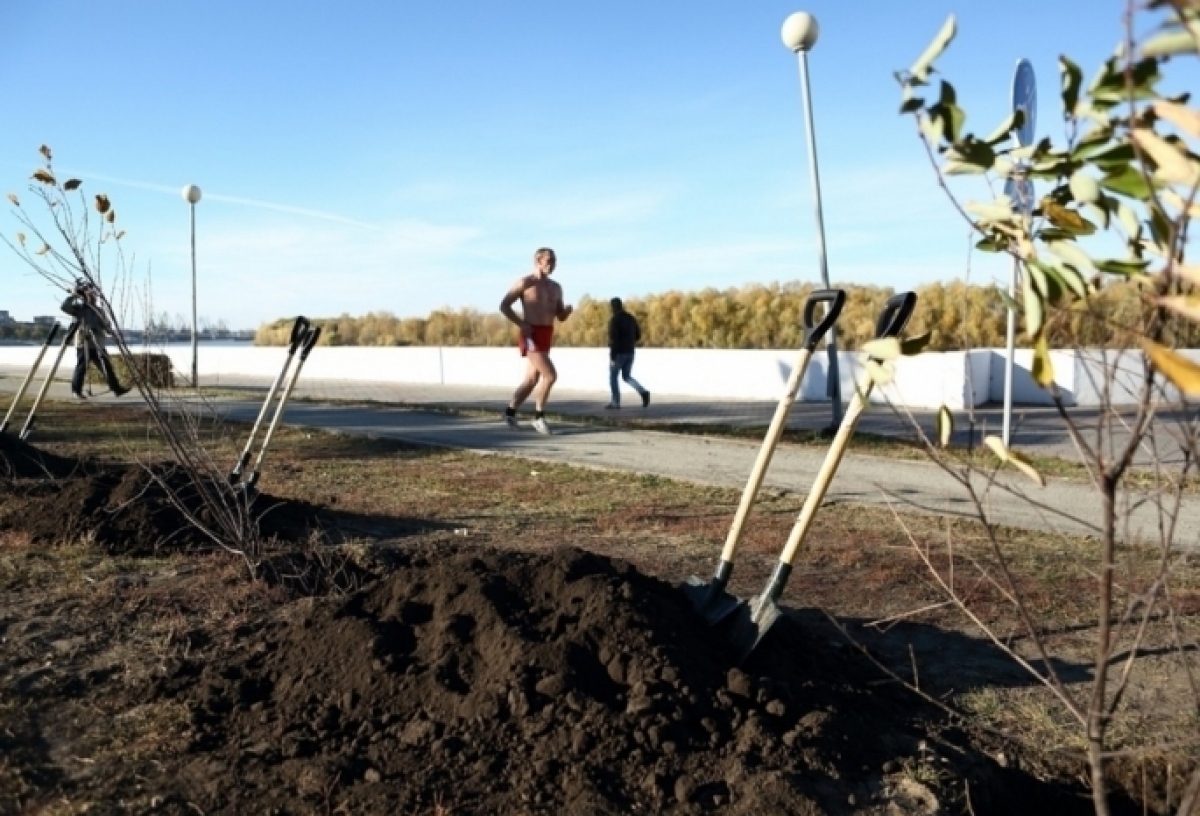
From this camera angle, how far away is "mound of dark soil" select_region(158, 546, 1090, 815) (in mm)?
2859

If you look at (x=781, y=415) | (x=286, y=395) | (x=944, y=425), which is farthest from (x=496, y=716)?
(x=286, y=395)

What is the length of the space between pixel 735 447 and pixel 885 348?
29.4 feet

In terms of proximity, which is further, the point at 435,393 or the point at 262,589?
the point at 435,393

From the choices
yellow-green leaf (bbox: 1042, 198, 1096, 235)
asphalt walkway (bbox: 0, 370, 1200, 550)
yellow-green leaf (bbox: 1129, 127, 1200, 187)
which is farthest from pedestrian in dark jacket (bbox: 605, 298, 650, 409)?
yellow-green leaf (bbox: 1129, 127, 1200, 187)

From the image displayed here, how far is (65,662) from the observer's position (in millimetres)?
3990

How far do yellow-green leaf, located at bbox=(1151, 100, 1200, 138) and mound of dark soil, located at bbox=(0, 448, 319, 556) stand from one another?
15.1 ft

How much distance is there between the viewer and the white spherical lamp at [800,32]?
10.9 metres

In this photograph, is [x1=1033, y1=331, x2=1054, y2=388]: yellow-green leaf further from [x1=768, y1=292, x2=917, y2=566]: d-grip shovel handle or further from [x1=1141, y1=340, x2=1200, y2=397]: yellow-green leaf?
[x1=768, y1=292, x2=917, y2=566]: d-grip shovel handle

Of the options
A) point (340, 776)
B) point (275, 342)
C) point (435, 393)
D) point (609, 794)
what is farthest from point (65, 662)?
point (275, 342)

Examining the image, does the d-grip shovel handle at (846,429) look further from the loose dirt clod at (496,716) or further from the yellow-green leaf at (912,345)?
the yellow-green leaf at (912,345)

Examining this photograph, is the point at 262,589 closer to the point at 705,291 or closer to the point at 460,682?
the point at 460,682

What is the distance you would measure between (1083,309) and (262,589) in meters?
3.96

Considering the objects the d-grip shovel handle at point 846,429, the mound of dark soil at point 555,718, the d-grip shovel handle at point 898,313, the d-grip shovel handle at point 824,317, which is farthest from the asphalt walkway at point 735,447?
the mound of dark soil at point 555,718

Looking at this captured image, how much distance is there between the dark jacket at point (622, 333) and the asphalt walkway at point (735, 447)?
1.06m
